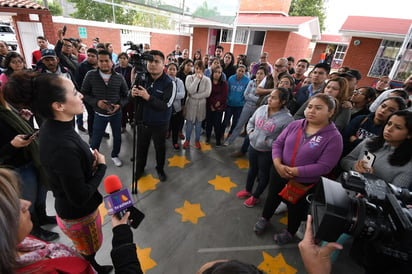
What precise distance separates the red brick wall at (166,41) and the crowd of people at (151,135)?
38.5 ft

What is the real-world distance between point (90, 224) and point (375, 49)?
13.1 m

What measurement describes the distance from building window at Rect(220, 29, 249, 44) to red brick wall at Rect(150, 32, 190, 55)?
3680 millimetres

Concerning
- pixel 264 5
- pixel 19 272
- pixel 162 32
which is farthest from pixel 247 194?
pixel 264 5

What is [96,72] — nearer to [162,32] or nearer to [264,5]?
[162,32]

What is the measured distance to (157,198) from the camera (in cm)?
284

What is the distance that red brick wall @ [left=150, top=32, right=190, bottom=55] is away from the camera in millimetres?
14562

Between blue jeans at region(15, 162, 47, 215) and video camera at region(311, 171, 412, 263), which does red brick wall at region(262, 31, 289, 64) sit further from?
blue jeans at region(15, 162, 47, 215)

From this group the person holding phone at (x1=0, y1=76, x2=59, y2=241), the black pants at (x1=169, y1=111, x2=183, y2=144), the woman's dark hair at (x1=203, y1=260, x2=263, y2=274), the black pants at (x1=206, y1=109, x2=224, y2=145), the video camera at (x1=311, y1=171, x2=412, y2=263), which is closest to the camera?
the woman's dark hair at (x1=203, y1=260, x2=263, y2=274)

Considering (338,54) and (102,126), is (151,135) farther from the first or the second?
(338,54)

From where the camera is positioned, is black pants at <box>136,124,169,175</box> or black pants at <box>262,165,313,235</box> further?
black pants at <box>136,124,169,175</box>

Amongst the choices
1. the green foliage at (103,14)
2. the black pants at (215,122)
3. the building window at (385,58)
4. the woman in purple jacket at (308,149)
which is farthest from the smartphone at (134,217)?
the green foliage at (103,14)

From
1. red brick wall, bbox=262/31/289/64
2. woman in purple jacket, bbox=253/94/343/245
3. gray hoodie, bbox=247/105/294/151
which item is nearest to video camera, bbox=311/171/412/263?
woman in purple jacket, bbox=253/94/343/245

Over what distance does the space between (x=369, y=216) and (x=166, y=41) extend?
16.8m

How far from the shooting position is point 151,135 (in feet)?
9.66
